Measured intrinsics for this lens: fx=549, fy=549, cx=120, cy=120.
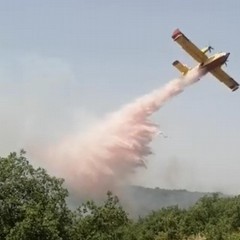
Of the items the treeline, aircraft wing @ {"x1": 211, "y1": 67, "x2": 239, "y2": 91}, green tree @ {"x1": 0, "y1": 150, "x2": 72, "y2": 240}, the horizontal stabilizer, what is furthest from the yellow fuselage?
green tree @ {"x1": 0, "y1": 150, "x2": 72, "y2": 240}

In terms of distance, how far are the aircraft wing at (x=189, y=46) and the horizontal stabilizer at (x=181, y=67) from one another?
11.9 ft

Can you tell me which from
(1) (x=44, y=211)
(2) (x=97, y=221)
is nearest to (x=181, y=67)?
(2) (x=97, y=221)

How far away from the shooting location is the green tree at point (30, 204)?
4000cm

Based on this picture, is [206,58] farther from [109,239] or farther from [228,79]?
[109,239]

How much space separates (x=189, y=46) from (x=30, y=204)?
30.1 m

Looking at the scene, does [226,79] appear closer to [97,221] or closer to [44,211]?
[97,221]

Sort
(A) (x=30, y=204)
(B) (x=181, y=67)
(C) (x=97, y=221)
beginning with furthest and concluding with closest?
1. (B) (x=181, y=67)
2. (C) (x=97, y=221)
3. (A) (x=30, y=204)

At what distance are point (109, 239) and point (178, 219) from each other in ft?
188

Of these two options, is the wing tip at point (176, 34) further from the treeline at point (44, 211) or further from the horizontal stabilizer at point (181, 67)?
the treeline at point (44, 211)

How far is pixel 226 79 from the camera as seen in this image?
6544 cm

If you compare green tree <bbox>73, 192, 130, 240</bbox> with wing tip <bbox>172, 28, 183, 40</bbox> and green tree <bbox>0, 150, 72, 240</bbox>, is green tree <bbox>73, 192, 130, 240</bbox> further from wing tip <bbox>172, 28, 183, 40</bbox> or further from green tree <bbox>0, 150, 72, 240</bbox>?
wing tip <bbox>172, 28, 183, 40</bbox>

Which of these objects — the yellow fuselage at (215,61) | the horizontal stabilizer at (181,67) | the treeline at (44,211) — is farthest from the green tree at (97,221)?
the horizontal stabilizer at (181,67)

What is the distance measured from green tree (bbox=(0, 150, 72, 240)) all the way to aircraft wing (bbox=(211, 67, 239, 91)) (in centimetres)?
2813

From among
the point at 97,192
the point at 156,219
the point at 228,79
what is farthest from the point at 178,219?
the point at 228,79
